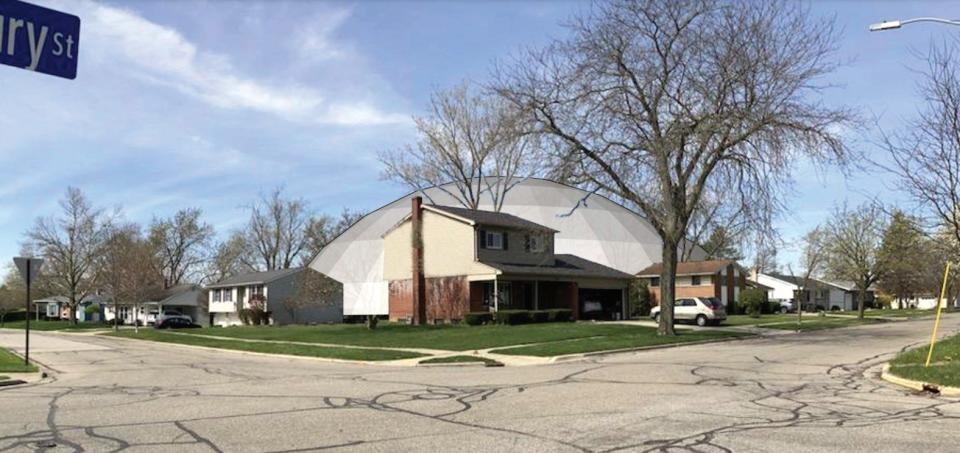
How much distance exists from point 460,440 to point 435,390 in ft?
17.7

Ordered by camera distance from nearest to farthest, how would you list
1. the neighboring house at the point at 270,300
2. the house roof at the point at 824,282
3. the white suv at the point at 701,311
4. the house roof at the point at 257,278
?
the white suv at the point at 701,311, the neighboring house at the point at 270,300, the house roof at the point at 257,278, the house roof at the point at 824,282

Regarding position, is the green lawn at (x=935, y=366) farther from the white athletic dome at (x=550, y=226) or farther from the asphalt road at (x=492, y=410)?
the white athletic dome at (x=550, y=226)

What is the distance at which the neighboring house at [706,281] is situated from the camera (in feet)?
200

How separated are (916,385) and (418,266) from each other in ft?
109

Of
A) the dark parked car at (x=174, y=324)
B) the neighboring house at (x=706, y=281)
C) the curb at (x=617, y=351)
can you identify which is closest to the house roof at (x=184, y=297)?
the dark parked car at (x=174, y=324)

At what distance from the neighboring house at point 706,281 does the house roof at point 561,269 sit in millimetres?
10035

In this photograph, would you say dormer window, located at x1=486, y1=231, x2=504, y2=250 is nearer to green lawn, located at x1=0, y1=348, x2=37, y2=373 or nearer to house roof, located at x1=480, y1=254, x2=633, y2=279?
house roof, located at x1=480, y1=254, x2=633, y2=279

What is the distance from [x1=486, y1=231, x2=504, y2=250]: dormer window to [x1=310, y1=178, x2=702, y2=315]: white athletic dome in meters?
21.1

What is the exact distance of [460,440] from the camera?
28.7 feet

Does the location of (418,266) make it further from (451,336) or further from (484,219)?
(451,336)

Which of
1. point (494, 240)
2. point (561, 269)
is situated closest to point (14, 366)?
point (494, 240)

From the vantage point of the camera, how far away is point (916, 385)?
14148 millimetres

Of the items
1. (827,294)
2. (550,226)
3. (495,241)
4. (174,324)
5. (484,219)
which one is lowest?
(174,324)

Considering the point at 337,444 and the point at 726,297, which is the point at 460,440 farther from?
the point at 726,297
